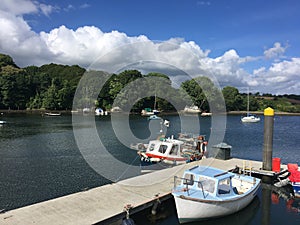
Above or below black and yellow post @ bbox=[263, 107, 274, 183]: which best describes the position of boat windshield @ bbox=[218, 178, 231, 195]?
below

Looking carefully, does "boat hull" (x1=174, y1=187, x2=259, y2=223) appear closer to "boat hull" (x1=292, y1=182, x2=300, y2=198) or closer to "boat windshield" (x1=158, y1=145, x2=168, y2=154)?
"boat hull" (x1=292, y1=182, x2=300, y2=198)

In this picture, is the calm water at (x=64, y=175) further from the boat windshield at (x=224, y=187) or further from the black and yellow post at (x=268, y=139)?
the black and yellow post at (x=268, y=139)

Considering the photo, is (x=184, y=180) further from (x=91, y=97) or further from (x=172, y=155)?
(x=91, y=97)

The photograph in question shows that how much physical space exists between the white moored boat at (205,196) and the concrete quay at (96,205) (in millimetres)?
1592

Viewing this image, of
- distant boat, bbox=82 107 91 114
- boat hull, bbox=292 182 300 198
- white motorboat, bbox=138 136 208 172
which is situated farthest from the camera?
distant boat, bbox=82 107 91 114

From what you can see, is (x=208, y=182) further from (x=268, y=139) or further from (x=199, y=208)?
(x=268, y=139)

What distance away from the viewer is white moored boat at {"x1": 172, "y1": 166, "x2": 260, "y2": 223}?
42.5 feet

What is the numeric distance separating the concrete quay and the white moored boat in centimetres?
159

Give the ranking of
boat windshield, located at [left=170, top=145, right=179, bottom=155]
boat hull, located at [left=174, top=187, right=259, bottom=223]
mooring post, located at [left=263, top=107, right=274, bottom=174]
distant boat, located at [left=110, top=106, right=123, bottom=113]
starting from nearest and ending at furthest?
boat hull, located at [left=174, top=187, right=259, bottom=223], mooring post, located at [left=263, top=107, right=274, bottom=174], boat windshield, located at [left=170, top=145, right=179, bottom=155], distant boat, located at [left=110, top=106, right=123, bottom=113]

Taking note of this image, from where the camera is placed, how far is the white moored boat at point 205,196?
13.0 m

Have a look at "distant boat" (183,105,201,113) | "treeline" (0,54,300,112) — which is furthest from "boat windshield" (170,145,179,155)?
"distant boat" (183,105,201,113)

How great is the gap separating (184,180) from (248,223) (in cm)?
413

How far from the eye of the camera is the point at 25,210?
12.1 metres

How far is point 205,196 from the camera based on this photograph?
13156 mm
